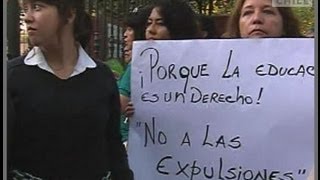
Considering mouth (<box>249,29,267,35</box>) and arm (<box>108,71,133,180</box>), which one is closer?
mouth (<box>249,29,267,35</box>)

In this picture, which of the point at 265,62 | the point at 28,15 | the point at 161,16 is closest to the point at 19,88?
the point at 28,15

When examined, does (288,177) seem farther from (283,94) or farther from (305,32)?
(305,32)

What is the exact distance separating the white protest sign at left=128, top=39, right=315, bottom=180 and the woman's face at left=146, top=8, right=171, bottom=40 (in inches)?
1.0

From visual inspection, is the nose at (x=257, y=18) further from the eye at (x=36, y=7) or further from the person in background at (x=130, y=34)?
the eye at (x=36, y=7)

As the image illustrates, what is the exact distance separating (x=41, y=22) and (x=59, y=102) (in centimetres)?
26

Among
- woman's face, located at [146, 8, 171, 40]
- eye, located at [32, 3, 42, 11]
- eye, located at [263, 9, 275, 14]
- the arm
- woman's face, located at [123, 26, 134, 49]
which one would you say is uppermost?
eye, located at [263, 9, 275, 14]

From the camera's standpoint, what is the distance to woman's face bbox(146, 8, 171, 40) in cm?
242

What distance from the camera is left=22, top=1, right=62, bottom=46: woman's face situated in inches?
94.7

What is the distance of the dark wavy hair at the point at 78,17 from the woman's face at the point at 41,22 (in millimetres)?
18

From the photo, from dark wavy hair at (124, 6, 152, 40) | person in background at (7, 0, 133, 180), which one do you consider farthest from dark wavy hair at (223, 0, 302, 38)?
person in background at (7, 0, 133, 180)

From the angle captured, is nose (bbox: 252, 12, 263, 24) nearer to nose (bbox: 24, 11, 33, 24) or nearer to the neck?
the neck

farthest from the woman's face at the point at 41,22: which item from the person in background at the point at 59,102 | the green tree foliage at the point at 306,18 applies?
the green tree foliage at the point at 306,18

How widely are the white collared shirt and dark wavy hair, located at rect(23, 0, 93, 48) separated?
0.12 feet

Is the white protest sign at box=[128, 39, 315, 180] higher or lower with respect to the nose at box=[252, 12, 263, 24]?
lower
